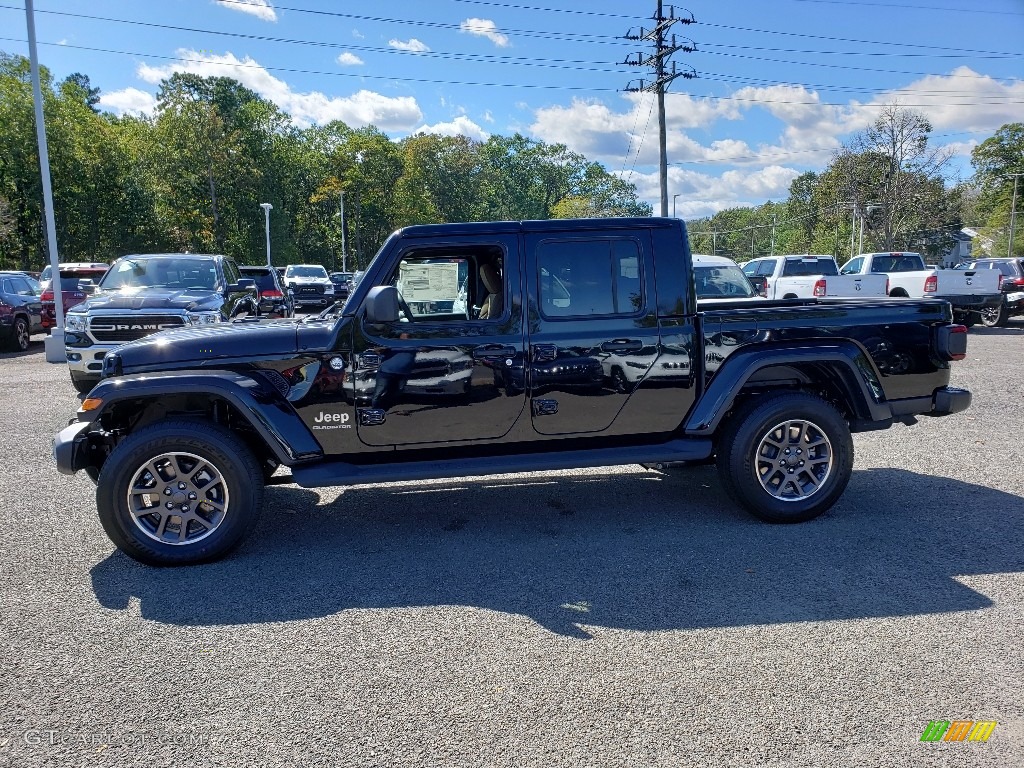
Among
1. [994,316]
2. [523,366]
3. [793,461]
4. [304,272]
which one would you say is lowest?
[793,461]

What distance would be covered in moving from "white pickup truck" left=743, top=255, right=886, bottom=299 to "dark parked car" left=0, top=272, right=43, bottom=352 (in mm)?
16965

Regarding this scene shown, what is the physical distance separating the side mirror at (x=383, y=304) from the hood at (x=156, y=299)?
6699 mm

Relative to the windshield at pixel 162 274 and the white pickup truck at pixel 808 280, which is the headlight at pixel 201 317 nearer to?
the windshield at pixel 162 274

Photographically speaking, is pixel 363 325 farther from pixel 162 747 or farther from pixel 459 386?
pixel 162 747

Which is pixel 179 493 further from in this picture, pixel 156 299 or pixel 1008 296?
pixel 1008 296

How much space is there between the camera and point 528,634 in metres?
3.58

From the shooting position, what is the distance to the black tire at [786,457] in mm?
4949

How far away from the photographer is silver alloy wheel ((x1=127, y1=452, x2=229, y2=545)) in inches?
175

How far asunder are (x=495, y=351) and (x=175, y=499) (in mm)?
2098

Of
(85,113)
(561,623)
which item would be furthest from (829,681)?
(85,113)

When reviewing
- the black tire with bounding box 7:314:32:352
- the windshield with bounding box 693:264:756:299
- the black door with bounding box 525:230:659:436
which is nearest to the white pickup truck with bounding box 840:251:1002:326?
the windshield with bounding box 693:264:756:299

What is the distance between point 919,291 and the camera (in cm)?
1873

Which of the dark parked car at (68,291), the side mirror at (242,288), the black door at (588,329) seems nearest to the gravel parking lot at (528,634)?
the black door at (588,329)

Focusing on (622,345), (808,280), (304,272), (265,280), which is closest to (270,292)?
(265,280)
